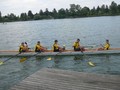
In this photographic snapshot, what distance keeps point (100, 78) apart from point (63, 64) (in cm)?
1196

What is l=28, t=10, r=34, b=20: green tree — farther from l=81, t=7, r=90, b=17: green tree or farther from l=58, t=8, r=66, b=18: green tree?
l=81, t=7, r=90, b=17: green tree

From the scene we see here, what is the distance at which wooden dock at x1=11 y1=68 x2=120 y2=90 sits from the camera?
10141 mm

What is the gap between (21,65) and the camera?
2355 centimetres

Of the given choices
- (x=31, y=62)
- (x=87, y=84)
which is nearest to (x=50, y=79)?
(x=87, y=84)

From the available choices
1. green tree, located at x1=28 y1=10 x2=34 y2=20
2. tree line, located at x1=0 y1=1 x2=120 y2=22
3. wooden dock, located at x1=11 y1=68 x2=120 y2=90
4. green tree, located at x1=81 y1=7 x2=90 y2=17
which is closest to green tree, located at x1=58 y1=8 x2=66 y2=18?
tree line, located at x1=0 y1=1 x2=120 y2=22

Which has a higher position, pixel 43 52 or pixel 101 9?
pixel 101 9

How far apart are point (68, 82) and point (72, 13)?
173m

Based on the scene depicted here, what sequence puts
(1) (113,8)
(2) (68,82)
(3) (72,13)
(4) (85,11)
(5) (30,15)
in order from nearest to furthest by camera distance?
(2) (68,82)
(1) (113,8)
(4) (85,11)
(3) (72,13)
(5) (30,15)

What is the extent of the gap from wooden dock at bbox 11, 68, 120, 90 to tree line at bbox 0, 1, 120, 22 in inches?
6040

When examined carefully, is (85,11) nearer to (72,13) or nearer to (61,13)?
(72,13)

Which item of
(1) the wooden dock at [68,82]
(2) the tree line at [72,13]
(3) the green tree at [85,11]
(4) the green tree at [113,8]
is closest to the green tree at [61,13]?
(2) the tree line at [72,13]

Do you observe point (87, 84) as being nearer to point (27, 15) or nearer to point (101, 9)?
point (101, 9)

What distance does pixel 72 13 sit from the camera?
18150 cm

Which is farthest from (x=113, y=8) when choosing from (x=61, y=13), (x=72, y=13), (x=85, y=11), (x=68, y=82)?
(x=68, y=82)
